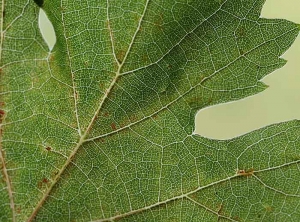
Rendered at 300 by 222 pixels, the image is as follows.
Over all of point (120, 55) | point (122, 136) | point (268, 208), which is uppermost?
point (120, 55)

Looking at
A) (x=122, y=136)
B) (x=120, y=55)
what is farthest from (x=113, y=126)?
(x=120, y=55)

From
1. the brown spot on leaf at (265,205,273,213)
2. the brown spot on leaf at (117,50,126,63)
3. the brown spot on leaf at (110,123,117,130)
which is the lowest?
the brown spot on leaf at (265,205,273,213)

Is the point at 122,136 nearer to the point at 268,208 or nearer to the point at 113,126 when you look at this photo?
the point at 113,126

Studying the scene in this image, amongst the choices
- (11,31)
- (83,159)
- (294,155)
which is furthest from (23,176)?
(294,155)

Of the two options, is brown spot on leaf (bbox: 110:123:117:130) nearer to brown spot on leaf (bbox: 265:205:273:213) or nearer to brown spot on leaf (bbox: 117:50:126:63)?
brown spot on leaf (bbox: 117:50:126:63)

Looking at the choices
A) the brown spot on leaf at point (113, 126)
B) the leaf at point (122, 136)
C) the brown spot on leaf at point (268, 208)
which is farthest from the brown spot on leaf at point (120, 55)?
the brown spot on leaf at point (268, 208)

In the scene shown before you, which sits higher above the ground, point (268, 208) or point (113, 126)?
point (113, 126)

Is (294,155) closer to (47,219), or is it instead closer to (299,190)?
(299,190)

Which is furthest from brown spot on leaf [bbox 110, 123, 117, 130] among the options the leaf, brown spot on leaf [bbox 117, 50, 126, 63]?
brown spot on leaf [bbox 117, 50, 126, 63]
